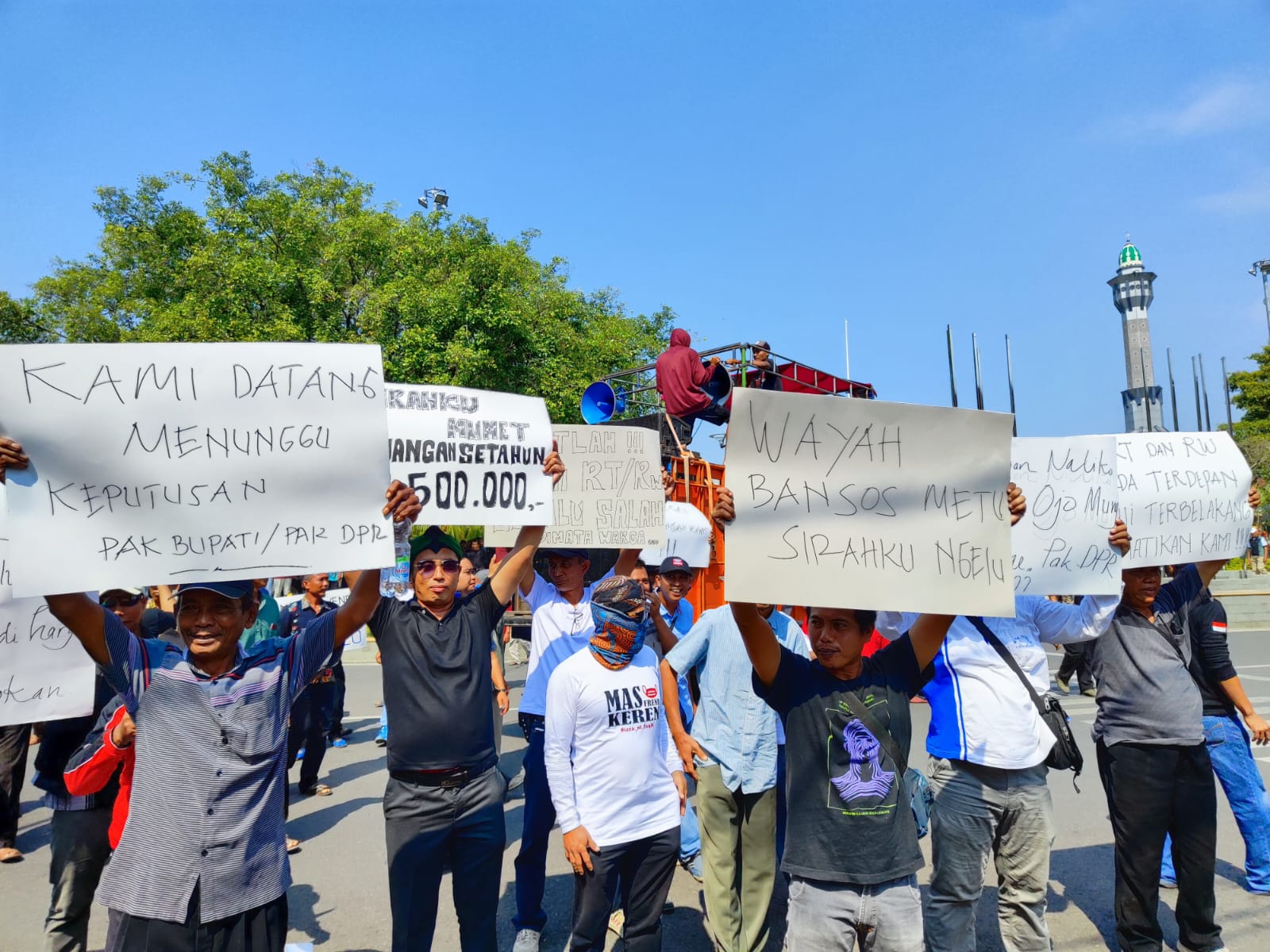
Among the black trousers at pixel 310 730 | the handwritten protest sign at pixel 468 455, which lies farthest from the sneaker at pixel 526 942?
the black trousers at pixel 310 730

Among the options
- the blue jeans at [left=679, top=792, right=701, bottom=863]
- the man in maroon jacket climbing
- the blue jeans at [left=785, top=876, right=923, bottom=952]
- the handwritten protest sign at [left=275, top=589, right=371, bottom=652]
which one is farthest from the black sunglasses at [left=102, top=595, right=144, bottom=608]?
the man in maroon jacket climbing

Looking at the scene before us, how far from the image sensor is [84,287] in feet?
86.2

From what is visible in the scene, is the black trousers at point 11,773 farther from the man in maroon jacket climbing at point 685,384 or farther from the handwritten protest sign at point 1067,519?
the man in maroon jacket climbing at point 685,384

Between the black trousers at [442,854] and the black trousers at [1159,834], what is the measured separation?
2823 mm

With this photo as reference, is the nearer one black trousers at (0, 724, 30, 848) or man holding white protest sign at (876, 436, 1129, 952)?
man holding white protest sign at (876, 436, 1129, 952)

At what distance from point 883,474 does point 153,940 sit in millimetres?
2644

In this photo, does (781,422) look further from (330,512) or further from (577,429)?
(577,429)

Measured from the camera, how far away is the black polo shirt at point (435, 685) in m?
3.45

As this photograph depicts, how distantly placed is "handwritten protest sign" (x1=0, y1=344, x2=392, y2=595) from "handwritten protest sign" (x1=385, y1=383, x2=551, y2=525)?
0.98 meters

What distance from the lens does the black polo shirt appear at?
11.3ft

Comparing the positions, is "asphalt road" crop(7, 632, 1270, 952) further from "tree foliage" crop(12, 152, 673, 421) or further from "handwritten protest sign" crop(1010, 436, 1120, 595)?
"tree foliage" crop(12, 152, 673, 421)

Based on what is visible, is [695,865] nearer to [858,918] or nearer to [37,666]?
[858,918]

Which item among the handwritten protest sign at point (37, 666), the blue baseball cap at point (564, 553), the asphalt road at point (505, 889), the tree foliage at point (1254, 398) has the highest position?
the tree foliage at point (1254, 398)

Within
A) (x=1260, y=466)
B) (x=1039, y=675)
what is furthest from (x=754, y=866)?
(x=1260, y=466)
